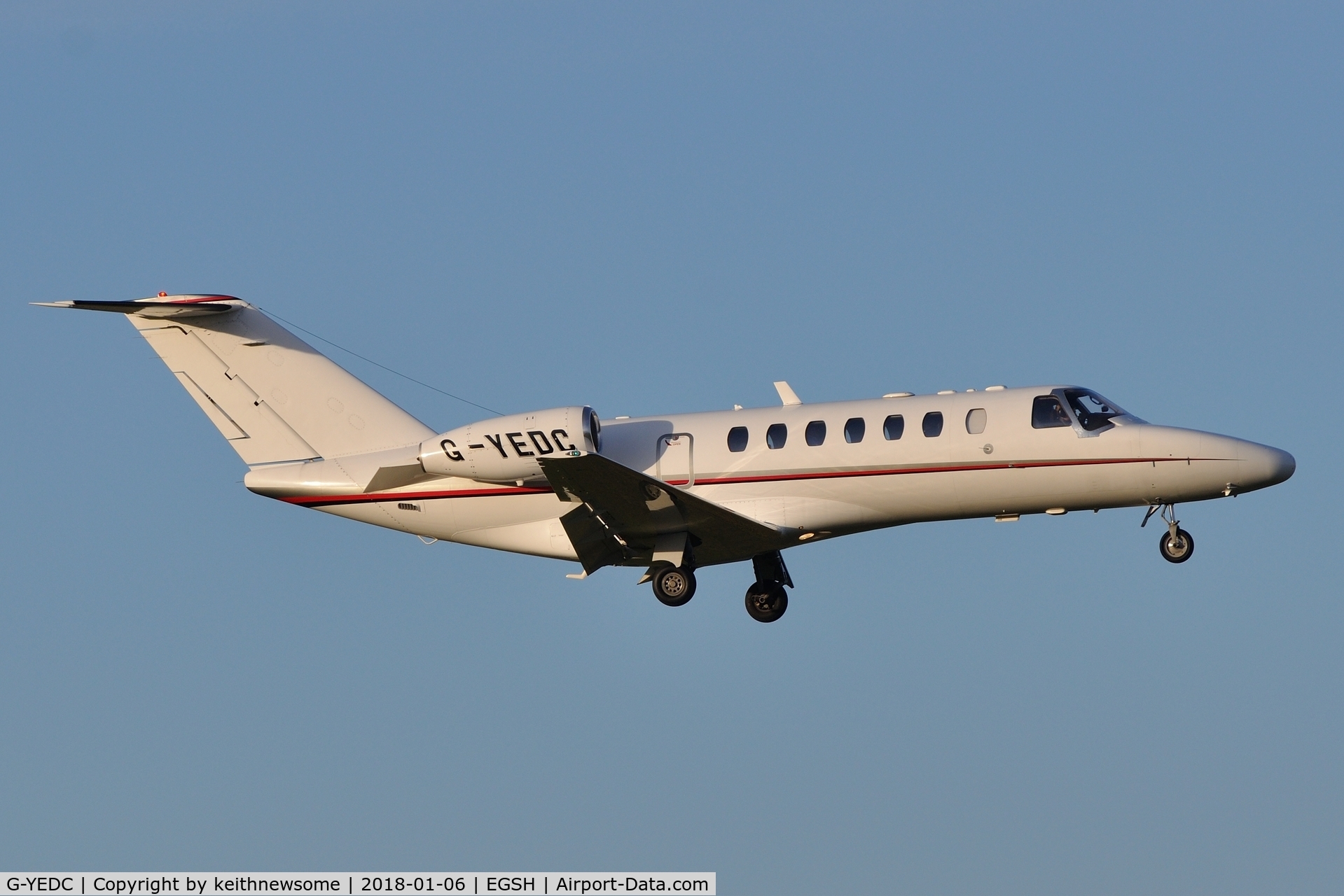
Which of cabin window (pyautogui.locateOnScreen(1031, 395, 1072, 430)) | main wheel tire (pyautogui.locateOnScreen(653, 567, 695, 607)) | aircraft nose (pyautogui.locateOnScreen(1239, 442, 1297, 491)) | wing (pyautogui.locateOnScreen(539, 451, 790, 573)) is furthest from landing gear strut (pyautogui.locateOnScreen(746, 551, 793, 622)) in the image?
aircraft nose (pyautogui.locateOnScreen(1239, 442, 1297, 491))

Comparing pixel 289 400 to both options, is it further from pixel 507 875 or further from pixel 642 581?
pixel 507 875

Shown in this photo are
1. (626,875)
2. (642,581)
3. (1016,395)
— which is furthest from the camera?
(642,581)

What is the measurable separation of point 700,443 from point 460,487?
11.8ft

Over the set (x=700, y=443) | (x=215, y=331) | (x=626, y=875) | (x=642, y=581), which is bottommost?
(x=626, y=875)

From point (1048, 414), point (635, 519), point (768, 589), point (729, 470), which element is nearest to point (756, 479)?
point (729, 470)

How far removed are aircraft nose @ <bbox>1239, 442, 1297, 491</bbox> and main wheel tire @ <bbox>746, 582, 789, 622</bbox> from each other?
6.89m

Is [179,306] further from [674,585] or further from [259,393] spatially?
[674,585]

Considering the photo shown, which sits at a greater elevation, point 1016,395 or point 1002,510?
point 1016,395

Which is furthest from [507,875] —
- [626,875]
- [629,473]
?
[629,473]

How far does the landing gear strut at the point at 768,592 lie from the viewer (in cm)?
2352

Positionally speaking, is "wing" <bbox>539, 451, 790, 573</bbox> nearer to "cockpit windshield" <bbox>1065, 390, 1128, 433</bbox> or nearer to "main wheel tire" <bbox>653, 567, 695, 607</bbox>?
"main wheel tire" <bbox>653, 567, 695, 607</bbox>

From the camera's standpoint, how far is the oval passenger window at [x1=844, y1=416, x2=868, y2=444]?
20969 mm

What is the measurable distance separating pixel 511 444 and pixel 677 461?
249cm

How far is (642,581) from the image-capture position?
2244cm
